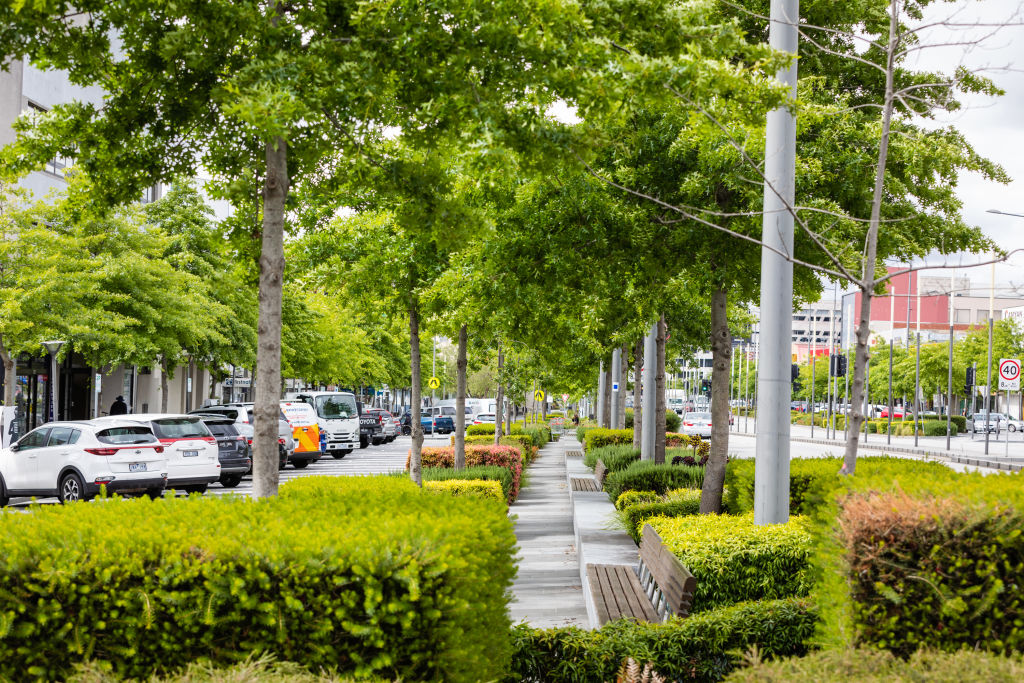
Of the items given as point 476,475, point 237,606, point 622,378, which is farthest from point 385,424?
point 237,606

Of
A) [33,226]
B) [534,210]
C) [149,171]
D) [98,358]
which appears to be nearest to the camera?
[149,171]

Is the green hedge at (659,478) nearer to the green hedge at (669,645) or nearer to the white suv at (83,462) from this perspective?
the green hedge at (669,645)

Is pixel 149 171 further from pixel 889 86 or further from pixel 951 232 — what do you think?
pixel 951 232

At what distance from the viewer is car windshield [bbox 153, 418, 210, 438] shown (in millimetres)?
19844

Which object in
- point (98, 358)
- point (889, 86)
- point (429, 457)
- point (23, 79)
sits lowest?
point (429, 457)

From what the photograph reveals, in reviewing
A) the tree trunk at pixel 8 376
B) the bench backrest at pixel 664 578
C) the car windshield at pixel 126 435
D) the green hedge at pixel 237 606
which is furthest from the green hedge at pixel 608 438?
the green hedge at pixel 237 606

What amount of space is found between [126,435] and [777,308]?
44.6 ft

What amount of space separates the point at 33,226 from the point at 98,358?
15.6ft

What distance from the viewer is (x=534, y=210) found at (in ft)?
35.4

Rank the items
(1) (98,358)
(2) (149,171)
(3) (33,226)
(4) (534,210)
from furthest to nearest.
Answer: (1) (98,358)
(3) (33,226)
(4) (534,210)
(2) (149,171)

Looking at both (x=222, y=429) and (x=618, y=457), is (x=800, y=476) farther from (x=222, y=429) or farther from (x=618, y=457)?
(x=222, y=429)

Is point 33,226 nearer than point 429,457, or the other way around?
point 429,457

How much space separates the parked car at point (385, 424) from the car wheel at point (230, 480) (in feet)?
65.5

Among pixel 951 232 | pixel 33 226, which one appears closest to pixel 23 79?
pixel 33 226
